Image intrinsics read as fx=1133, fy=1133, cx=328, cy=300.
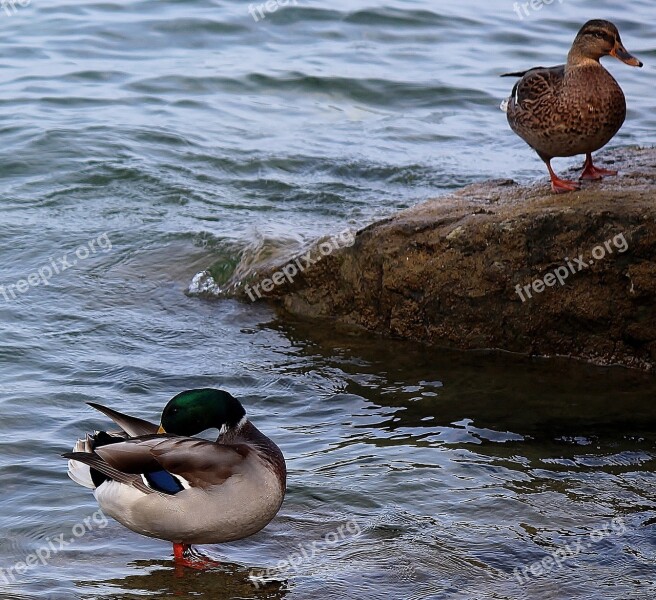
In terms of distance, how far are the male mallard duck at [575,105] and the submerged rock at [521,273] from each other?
27 cm

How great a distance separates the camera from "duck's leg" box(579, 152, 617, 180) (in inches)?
284

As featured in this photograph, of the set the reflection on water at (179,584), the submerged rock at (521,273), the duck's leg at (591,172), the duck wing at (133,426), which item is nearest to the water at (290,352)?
the reflection on water at (179,584)

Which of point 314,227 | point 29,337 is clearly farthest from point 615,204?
point 29,337

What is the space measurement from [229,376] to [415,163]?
477cm

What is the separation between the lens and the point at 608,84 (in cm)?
695

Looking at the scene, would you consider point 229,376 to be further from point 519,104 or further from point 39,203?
point 39,203

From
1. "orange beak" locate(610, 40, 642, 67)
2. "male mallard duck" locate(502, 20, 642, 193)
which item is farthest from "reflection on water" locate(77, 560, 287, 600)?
"orange beak" locate(610, 40, 642, 67)

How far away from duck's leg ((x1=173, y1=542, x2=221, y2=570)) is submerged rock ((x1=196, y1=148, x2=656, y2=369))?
8.66 feet

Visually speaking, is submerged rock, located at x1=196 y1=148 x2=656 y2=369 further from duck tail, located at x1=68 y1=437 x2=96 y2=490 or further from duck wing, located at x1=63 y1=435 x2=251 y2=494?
duck tail, located at x1=68 y1=437 x2=96 y2=490

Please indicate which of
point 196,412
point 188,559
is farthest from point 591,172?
point 188,559

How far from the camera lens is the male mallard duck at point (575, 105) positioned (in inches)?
271

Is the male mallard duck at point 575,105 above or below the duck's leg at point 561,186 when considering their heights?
above

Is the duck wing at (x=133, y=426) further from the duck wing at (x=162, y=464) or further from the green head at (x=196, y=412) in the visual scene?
the duck wing at (x=162, y=464)

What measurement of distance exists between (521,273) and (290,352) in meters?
1.50
